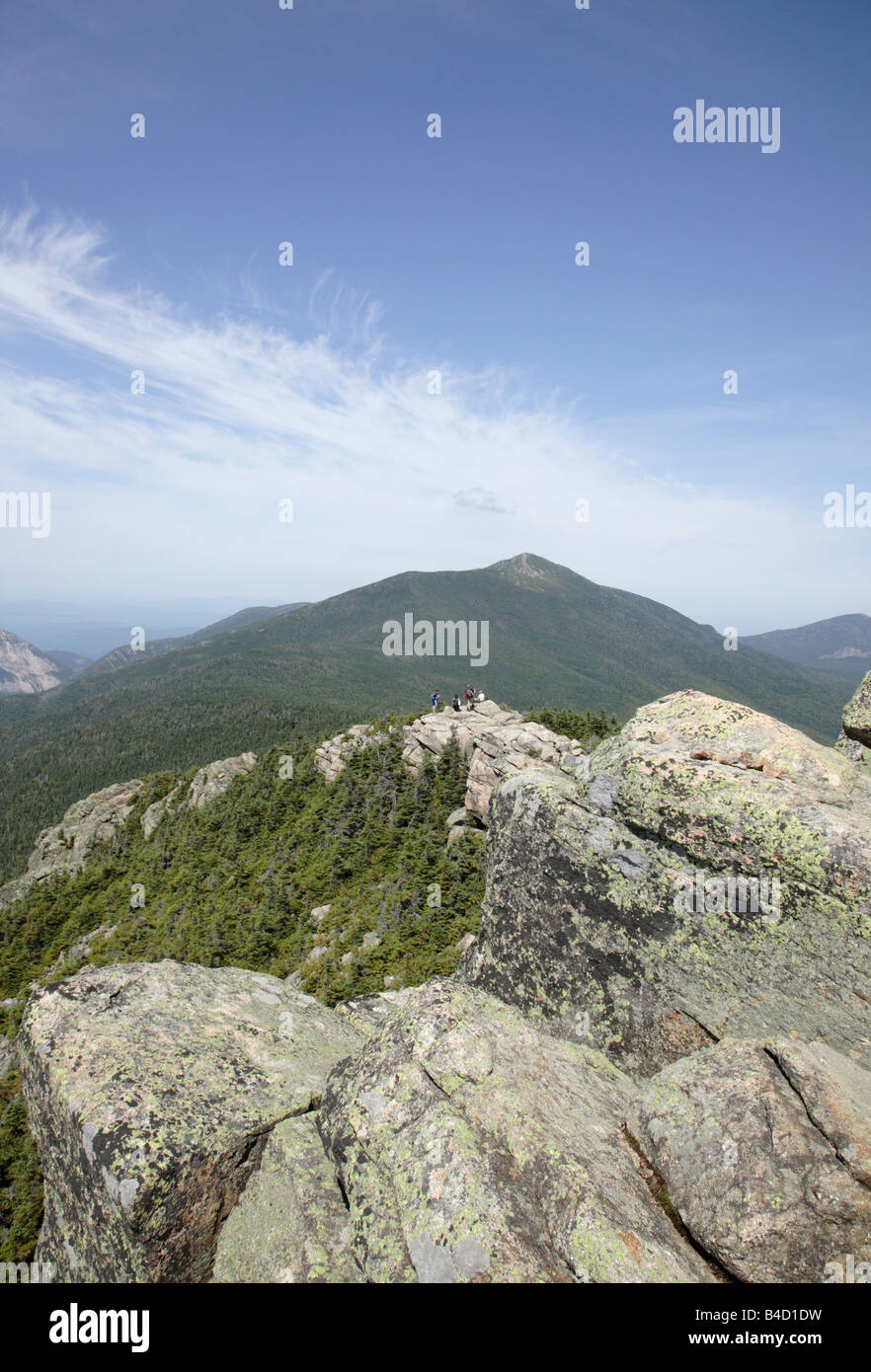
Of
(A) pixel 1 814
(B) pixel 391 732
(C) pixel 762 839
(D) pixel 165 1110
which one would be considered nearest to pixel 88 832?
(B) pixel 391 732

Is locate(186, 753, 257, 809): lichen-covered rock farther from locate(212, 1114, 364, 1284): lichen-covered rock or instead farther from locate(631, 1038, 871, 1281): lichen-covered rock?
locate(631, 1038, 871, 1281): lichen-covered rock

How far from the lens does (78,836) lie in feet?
287

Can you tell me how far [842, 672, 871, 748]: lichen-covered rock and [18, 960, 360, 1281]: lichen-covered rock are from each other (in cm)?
1193

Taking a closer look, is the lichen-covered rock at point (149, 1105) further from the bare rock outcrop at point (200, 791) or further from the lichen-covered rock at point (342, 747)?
the bare rock outcrop at point (200, 791)

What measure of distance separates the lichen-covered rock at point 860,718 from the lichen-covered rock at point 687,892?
1377mm

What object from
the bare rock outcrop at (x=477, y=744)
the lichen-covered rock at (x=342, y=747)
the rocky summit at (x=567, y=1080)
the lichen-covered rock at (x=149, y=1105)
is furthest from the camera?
the lichen-covered rock at (x=342, y=747)

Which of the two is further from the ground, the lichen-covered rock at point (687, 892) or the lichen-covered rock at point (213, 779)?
the lichen-covered rock at point (687, 892)

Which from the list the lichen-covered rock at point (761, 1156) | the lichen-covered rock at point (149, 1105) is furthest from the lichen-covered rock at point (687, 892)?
the lichen-covered rock at point (149, 1105)

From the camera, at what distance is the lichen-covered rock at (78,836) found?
8275 cm

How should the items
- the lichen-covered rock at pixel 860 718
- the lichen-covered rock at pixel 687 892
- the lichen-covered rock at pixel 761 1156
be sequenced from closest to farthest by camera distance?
1. the lichen-covered rock at pixel 761 1156
2. the lichen-covered rock at pixel 687 892
3. the lichen-covered rock at pixel 860 718

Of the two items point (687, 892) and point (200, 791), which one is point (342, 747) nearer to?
point (200, 791)

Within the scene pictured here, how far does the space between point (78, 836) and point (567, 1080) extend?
3921 inches
